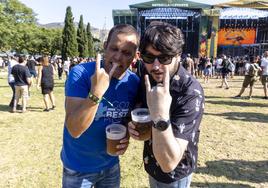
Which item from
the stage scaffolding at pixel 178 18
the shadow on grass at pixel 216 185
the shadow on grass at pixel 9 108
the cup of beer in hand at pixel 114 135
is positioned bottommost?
the shadow on grass at pixel 9 108

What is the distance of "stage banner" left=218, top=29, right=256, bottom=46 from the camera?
44312 millimetres

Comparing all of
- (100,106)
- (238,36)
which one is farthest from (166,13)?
(100,106)

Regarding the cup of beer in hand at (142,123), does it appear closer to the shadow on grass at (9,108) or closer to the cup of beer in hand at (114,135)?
the cup of beer in hand at (114,135)

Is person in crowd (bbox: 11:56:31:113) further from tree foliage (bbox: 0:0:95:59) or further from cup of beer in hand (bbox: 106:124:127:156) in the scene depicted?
tree foliage (bbox: 0:0:95:59)

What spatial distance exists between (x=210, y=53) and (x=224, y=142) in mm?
35610

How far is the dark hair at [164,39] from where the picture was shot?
174 cm

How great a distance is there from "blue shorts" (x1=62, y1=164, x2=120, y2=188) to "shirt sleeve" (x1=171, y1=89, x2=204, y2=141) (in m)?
0.84

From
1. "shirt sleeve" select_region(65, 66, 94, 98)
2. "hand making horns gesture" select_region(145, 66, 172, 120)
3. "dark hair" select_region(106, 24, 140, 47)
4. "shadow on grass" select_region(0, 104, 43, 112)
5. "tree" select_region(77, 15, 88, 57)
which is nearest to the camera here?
"hand making horns gesture" select_region(145, 66, 172, 120)

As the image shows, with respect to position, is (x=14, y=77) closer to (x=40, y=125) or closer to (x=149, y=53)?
(x=40, y=125)

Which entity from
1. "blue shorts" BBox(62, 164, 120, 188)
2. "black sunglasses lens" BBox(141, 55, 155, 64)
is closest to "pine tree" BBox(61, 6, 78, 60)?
"blue shorts" BBox(62, 164, 120, 188)

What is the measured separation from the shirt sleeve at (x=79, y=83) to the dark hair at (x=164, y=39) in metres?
0.45

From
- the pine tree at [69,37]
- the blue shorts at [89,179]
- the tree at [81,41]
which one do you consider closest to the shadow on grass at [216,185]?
the blue shorts at [89,179]

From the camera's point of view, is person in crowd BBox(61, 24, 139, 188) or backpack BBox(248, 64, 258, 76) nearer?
person in crowd BBox(61, 24, 139, 188)

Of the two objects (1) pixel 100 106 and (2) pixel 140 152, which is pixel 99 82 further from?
(2) pixel 140 152
